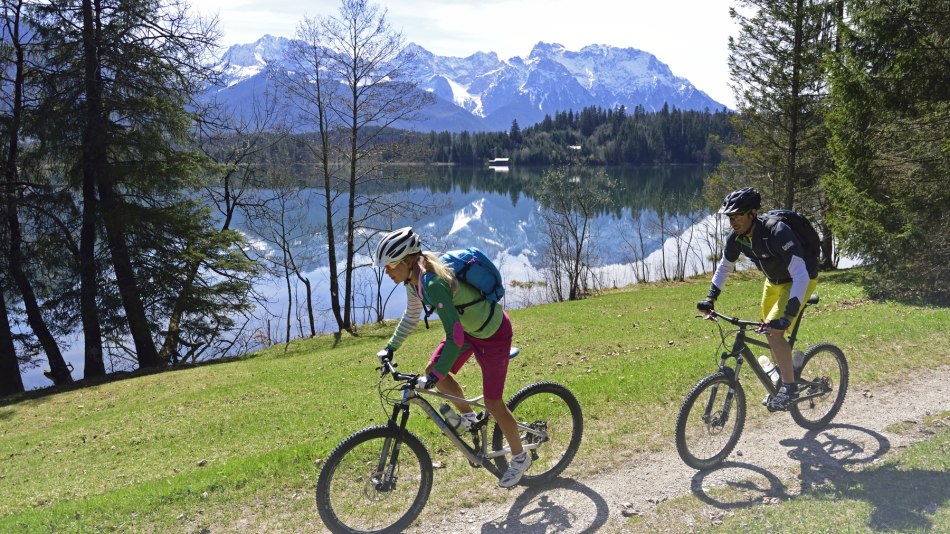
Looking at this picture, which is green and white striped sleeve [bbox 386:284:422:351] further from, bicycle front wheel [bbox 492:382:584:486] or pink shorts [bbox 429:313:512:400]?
bicycle front wheel [bbox 492:382:584:486]

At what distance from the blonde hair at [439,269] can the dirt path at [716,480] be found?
220 cm

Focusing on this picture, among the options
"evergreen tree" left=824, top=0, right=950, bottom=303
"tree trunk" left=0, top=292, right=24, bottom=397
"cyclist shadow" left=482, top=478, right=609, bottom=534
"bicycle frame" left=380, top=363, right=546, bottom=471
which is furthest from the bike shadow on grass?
"tree trunk" left=0, top=292, right=24, bottom=397

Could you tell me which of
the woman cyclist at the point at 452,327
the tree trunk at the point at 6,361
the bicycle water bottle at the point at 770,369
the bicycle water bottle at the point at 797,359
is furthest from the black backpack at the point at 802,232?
the tree trunk at the point at 6,361

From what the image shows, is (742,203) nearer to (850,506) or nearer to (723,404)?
(723,404)

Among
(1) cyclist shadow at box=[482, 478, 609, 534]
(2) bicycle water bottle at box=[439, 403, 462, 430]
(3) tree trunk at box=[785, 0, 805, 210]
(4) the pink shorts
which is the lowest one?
(1) cyclist shadow at box=[482, 478, 609, 534]

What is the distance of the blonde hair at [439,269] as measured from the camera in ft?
13.7

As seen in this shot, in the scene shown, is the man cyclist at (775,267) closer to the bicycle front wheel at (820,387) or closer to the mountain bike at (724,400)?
the mountain bike at (724,400)

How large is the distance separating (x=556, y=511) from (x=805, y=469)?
255cm

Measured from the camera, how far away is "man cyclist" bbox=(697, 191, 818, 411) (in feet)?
17.3

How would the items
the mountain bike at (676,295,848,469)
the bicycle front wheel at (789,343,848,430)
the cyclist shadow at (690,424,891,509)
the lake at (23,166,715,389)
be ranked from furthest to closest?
the lake at (23,166,715,389) < the bicycle front wheel at (789,343,848,430) < the mountain bike at (676,295,848,469) < the cyclist shadow at (690,424,891,509)

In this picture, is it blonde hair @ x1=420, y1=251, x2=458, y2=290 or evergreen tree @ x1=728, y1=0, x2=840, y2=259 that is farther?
evergreen tree @ x1=728, y1=0, x2=840, y2=259

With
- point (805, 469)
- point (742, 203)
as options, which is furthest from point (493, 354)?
point (805, 469)

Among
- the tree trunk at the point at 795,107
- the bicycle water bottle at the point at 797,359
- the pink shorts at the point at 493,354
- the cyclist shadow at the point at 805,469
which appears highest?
the tree trunk at the point at 795,107

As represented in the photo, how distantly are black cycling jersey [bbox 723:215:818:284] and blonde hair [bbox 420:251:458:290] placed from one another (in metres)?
3.22
